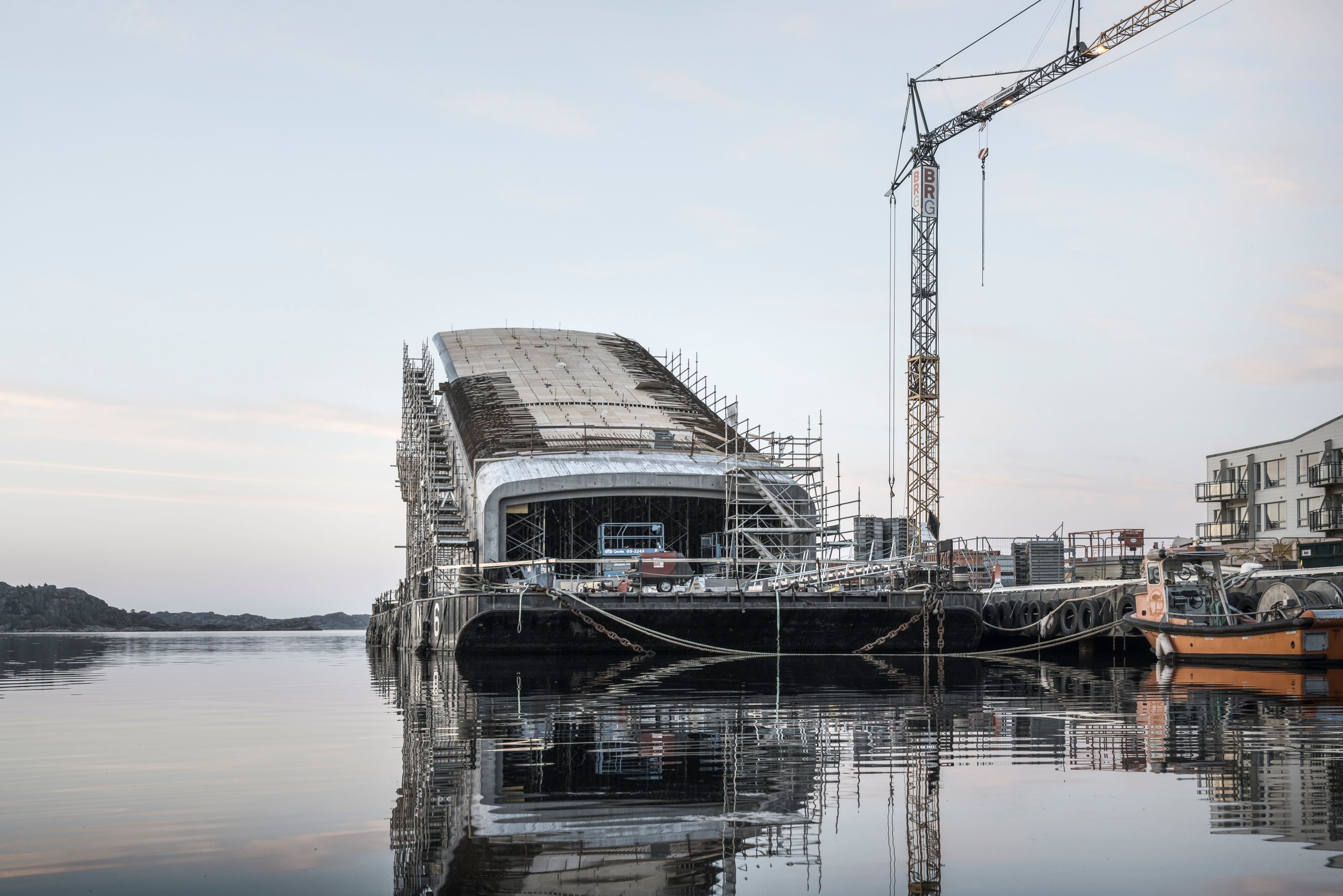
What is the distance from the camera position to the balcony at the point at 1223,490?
79.1 metres

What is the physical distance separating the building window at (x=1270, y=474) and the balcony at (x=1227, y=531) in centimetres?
233

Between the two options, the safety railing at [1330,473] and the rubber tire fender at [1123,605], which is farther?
the safety railing at [1330,473]

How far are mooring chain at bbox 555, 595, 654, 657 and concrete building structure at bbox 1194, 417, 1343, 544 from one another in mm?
41024

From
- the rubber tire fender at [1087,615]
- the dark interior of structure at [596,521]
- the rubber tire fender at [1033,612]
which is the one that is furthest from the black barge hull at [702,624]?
the dark interior of structure at [596,521]

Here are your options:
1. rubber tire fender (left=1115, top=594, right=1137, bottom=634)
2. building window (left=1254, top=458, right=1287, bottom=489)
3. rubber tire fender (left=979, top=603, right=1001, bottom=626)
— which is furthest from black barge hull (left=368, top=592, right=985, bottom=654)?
building window (left=1254, top=458, right=1287, bottom=489)

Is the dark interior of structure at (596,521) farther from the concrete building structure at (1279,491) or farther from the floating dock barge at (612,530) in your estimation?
the concrete building structure at (1279,491)

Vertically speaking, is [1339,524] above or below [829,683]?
above

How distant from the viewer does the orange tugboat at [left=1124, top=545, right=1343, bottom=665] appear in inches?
1262

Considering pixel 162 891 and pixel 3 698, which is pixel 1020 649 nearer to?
pixel 3 698

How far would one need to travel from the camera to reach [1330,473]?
69.2 metres

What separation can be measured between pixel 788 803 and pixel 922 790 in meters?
1.41

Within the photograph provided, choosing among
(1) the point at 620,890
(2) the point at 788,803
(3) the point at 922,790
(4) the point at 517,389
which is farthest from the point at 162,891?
(4) the point at 517,389

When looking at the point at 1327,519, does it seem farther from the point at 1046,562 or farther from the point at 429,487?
the point at 429,487

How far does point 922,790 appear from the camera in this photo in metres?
11.0
